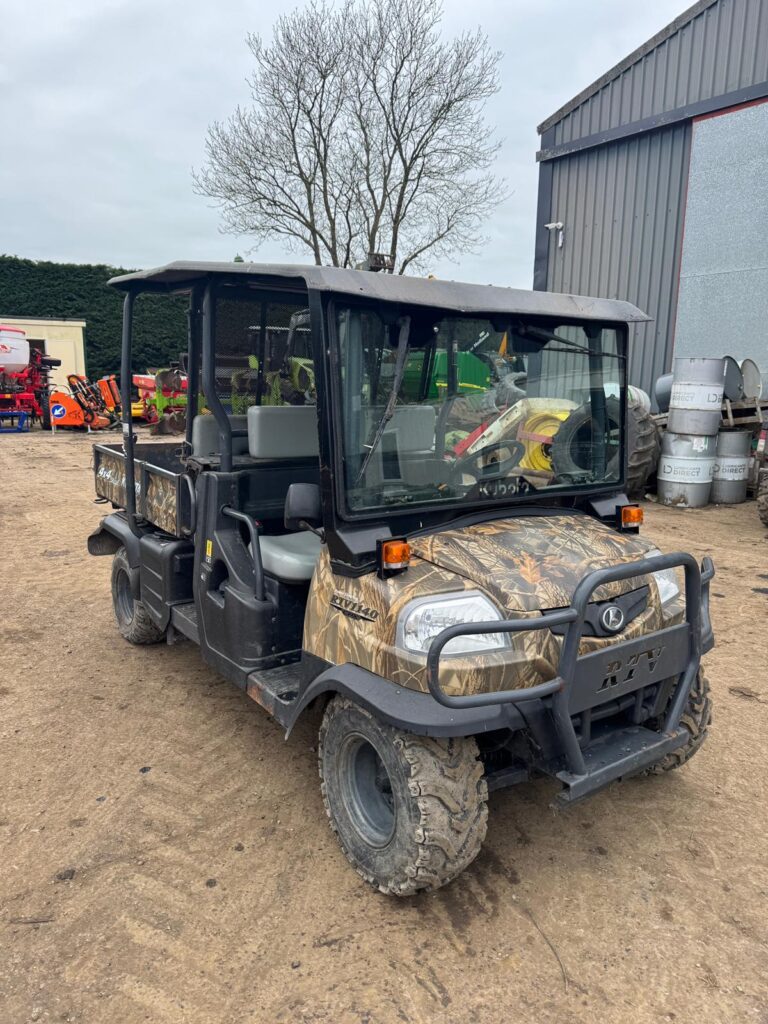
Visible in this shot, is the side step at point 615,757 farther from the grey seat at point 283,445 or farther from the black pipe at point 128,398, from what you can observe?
the black pipe at point 128,398

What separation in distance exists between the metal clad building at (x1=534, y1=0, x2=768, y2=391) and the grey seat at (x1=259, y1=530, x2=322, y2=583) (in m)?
9.21

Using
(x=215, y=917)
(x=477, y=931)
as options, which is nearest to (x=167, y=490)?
(x=215, y=917)

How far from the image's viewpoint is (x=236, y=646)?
310 centimetres

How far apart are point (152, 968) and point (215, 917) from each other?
245 mm

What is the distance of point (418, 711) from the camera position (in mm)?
2150

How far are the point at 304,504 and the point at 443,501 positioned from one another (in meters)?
0.51

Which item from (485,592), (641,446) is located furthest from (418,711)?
(641,446)

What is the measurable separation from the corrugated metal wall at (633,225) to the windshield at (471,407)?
859 cm

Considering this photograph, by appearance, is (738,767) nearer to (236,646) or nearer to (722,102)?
(236,646)

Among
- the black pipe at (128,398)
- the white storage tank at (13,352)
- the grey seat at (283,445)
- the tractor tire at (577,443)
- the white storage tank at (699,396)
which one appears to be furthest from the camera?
the white storage tank at (13,352)

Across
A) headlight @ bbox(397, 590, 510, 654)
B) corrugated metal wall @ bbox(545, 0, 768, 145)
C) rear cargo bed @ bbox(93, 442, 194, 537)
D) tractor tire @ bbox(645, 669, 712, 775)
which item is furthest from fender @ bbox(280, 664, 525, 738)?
corrugated metal wall @ bbox(545, 0, 768, 145)

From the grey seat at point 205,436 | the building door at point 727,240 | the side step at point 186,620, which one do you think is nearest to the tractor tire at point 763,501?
the building door at point 727,240

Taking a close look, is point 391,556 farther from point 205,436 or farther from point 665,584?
point 205,436

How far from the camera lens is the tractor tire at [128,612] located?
451cm
